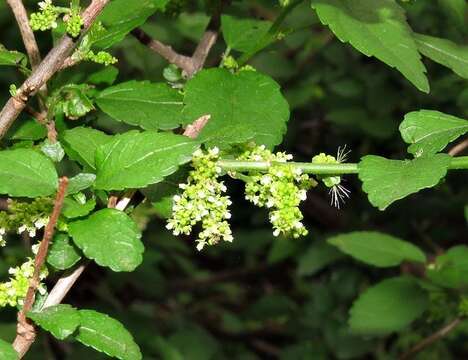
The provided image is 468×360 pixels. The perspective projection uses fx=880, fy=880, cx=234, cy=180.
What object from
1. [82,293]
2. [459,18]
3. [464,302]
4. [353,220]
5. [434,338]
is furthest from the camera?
[353,220]

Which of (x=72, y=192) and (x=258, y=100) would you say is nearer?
(x=72, y=192)

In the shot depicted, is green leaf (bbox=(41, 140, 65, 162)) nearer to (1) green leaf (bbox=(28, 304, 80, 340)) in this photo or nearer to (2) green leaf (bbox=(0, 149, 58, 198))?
(2) green leaf (bbox=(0, 149, 58, 198))

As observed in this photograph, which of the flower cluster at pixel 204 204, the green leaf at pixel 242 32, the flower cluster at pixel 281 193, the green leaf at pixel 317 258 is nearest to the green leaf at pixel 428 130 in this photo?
the flower cluster at pixel 281 193

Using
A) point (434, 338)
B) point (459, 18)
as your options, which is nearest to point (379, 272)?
point (434, 338)

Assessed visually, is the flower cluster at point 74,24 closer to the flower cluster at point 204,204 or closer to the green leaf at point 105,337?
the flower cluster at point 204,204

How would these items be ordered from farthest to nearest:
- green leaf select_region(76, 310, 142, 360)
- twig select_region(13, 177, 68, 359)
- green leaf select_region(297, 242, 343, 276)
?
1. green leaf select_region(297, 242, 343, 276)
2. green leaf select_region(76, 310, 142, 360)
3. twig select_region(13, 177, 68, 359)

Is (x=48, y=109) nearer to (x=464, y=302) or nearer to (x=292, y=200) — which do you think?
(x=292, y=200)

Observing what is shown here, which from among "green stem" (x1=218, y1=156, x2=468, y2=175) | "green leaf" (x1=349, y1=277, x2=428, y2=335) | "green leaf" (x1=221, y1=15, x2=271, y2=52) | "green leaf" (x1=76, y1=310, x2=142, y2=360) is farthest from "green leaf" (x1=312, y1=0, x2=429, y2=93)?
"green leaf" (x1=349, y1=277, x2=428, y2=335)
